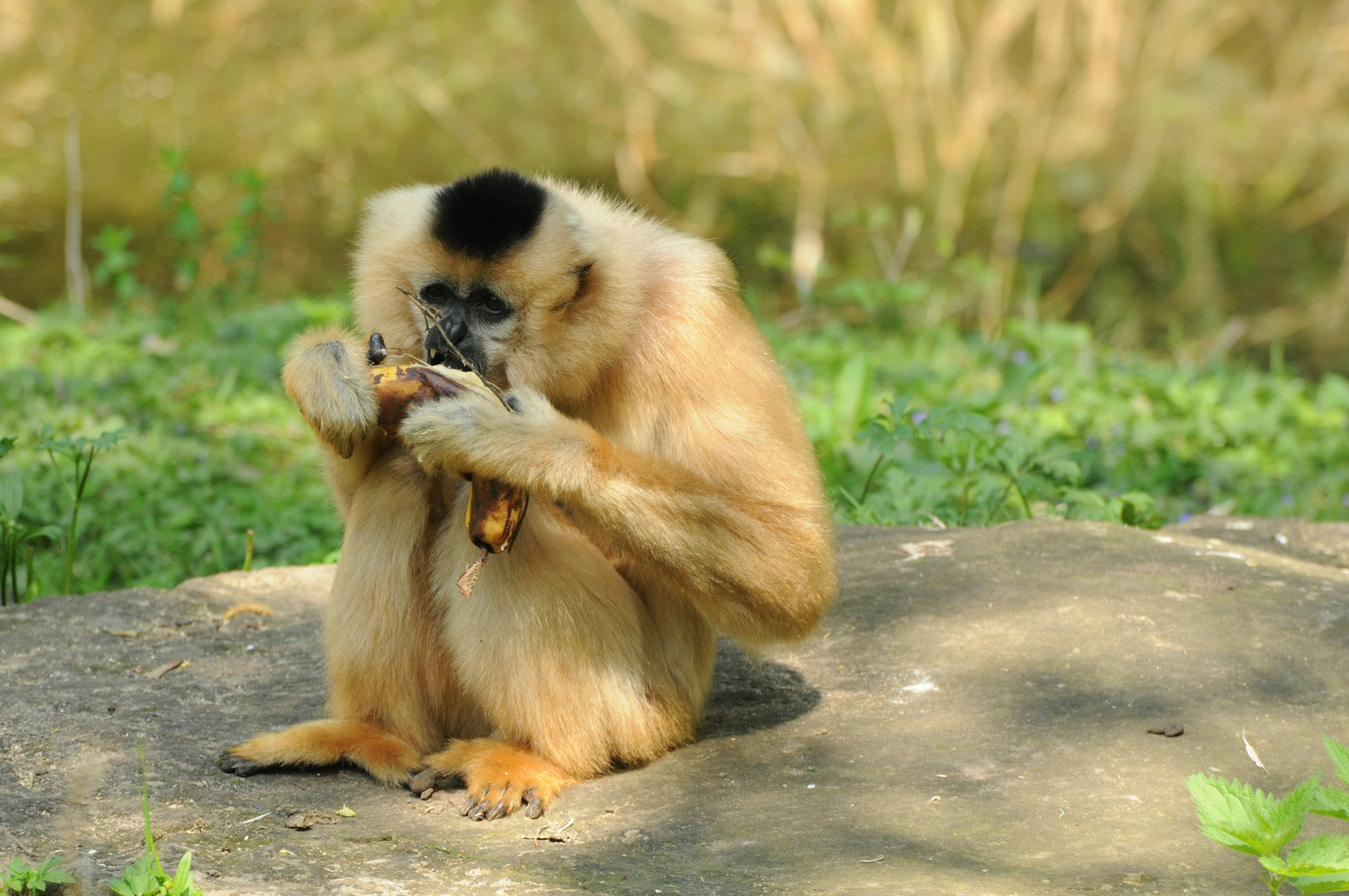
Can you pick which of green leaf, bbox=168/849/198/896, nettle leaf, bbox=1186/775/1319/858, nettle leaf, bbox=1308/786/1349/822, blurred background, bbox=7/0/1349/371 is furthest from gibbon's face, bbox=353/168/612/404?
blurred background, bbox=7/0/1349/371

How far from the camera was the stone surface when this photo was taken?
2.64 m

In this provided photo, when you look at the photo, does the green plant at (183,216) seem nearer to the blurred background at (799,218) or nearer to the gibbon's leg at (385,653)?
the blurred background at (799,218)

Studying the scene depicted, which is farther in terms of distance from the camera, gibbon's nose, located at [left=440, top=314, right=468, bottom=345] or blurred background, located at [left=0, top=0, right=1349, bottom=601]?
blurred background, located at [left=0, top=0, right=1349, bottom=601]

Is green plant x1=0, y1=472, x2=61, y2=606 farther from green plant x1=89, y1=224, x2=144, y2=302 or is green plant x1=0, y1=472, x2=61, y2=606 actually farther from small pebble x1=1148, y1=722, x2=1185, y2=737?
green plant x1=89, y1=224, x2=144, y2=302

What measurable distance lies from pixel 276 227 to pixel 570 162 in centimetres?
308

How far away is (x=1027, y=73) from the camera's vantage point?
50.3ft

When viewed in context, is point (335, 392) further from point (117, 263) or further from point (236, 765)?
point (117, 263)

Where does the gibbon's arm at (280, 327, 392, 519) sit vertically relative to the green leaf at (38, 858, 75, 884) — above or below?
above

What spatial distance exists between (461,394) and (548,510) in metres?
0.45

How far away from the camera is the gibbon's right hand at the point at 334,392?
324 centimetres

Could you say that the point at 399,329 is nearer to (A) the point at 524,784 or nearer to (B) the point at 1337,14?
(A) the point at 524,784

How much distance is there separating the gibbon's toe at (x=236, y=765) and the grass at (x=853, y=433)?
1664mm

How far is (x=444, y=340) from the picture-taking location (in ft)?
10.9

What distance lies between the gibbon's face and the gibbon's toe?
1127 millimetres
